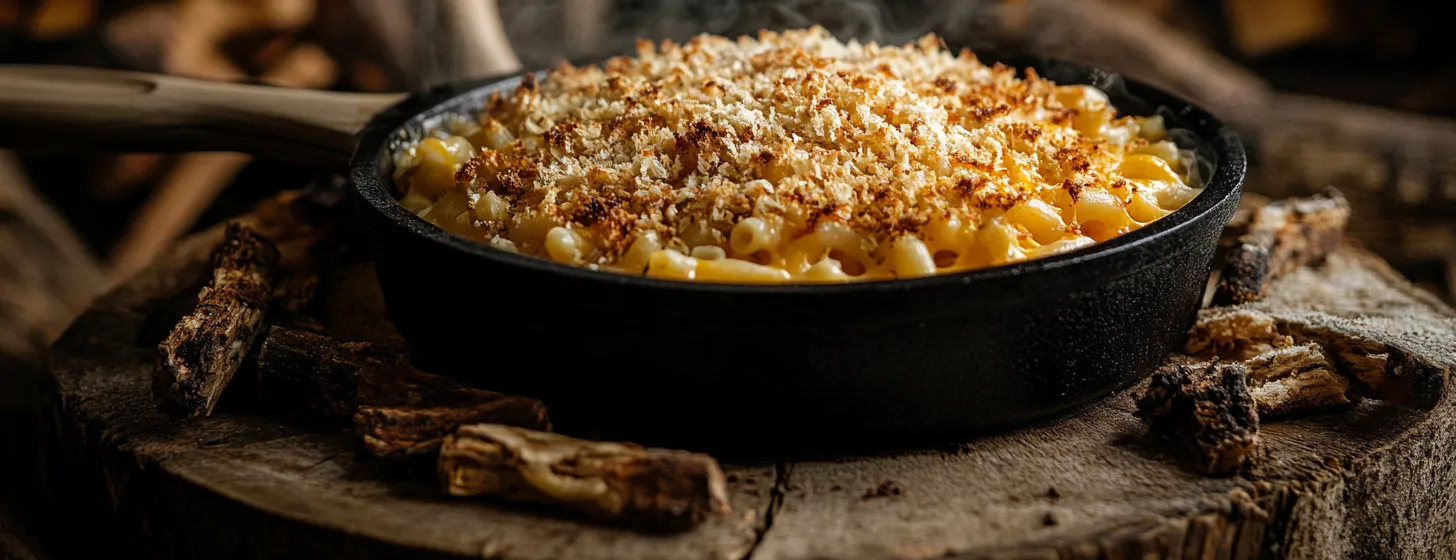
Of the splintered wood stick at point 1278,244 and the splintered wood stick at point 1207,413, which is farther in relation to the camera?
the splintered wood stick at point 1278,244

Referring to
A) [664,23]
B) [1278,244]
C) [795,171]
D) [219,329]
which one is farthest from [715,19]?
[219,329]

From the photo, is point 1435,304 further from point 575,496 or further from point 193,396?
point 193,396

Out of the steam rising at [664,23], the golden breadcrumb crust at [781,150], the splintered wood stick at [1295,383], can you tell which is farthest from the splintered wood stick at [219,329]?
the splintered wood stick at [1295,383]

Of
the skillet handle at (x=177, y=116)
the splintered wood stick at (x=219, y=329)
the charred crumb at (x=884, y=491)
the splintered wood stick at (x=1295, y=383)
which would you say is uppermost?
the skillet handle at (x=177, y=116)

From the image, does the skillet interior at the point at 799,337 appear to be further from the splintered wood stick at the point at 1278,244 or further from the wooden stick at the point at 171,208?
the wooden stick at the point at 171,208

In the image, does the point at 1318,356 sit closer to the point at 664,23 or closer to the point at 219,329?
the point at 219,329

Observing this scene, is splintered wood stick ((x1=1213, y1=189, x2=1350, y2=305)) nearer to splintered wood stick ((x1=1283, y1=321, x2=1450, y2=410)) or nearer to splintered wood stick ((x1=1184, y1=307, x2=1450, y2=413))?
splintered wood stick ((x1=1184, y1=307, x2=1450, y2=413))

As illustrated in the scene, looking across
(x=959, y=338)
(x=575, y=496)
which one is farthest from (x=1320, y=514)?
(x=575, y=496)

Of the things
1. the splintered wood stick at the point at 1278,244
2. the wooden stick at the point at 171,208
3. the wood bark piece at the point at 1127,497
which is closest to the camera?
the wood bark piece at the point at 1127,497
